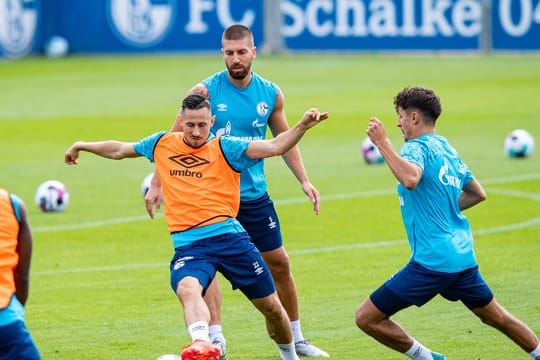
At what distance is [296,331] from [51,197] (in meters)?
7.93

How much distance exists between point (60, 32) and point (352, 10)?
10647 mm

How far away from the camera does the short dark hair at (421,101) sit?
Answer: 8812 mm

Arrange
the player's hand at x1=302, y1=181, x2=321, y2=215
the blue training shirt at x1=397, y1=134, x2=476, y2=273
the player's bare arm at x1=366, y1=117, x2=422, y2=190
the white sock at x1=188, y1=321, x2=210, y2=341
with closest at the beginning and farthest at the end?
the player's bare arm at x1=366, y1=117, x2=422, y2=190 → the white sock at x1=188, y1=321, x2=210, y2=341 → the blue training shirt at x1=397, y1=134, x2=476, y2=273 → the player's hand at x1=302, y1=181, x2=321, y2=215

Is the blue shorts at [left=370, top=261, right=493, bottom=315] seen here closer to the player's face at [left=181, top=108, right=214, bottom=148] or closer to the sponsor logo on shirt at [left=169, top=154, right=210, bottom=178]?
the sponsor logo on shirt at [left=169, top=154, right=210, bottom=178]

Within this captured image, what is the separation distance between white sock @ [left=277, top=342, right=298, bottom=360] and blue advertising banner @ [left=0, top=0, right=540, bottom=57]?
3236cm

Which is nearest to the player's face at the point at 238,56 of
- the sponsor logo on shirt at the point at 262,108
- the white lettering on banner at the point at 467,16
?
the sponsor logo on shirt at the point at 262,108

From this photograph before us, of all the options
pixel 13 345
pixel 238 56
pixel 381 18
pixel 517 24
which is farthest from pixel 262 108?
pixel 381 18

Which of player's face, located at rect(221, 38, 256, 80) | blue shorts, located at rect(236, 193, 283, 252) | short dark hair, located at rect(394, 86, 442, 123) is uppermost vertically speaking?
player's face, located at rect(221, 38, 256, 80)

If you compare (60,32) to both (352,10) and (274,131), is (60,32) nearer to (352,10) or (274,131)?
(352,10)

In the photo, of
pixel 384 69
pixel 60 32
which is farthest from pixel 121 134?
pixel 60 32

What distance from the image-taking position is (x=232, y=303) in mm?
12188

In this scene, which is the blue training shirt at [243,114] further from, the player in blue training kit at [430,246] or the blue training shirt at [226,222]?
the player in blue training kit at [430,246]

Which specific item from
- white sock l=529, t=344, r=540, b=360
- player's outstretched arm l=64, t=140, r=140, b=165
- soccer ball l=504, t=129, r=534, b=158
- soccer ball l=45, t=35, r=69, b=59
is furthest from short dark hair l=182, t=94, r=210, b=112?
soccer ball l=45, t=35, r=69, b=59

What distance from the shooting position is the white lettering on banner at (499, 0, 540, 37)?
4044 centimetres
